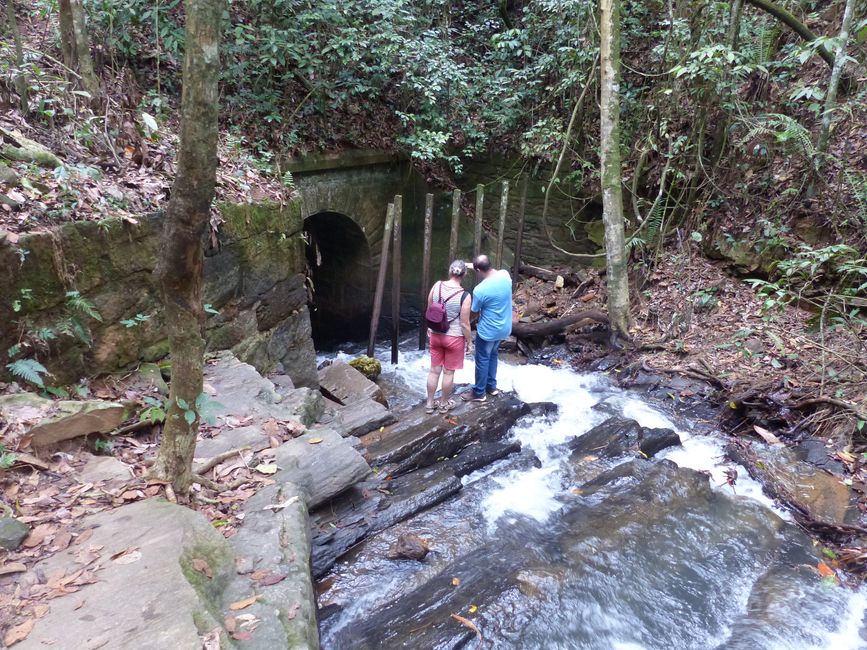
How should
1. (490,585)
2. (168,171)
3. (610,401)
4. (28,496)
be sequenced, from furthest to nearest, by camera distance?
(610,401) < (168,171) < (490,585) < (28,496)

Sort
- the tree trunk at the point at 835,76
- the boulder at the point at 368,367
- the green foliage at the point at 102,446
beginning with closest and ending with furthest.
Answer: the green foliage at the point at 102,446 < the tree trunk at the point at 835,76 < the boulder at the point at 368,367

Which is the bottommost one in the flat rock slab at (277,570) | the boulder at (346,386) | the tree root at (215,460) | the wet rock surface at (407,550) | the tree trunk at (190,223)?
the boulder at (346,386)

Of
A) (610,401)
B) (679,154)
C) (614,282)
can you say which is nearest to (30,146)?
(610,401)

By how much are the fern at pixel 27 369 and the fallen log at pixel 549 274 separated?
325 inches

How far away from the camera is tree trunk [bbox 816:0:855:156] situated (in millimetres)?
6129

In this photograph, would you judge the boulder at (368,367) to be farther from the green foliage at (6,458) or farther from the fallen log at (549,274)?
the green foliage at (6,458)

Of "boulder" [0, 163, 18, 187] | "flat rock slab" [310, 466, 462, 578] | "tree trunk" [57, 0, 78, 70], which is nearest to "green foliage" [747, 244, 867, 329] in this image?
"flat rock slab" [310, 466, 462, 578]

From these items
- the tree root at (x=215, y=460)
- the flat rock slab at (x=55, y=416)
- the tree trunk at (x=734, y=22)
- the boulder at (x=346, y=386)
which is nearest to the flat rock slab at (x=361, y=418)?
the boulder at (x=346, y=386)

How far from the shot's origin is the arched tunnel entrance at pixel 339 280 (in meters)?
10.1

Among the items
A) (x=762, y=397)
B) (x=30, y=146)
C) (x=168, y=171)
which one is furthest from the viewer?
(x=762, y=397)

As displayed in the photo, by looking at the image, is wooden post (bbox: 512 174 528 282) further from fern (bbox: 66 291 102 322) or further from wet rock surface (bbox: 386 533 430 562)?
fern (bbox: 66 291 102 322)

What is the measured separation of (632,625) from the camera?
3387mm

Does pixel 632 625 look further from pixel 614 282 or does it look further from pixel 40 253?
pixel 614 282

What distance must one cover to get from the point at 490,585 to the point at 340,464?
123 cm
